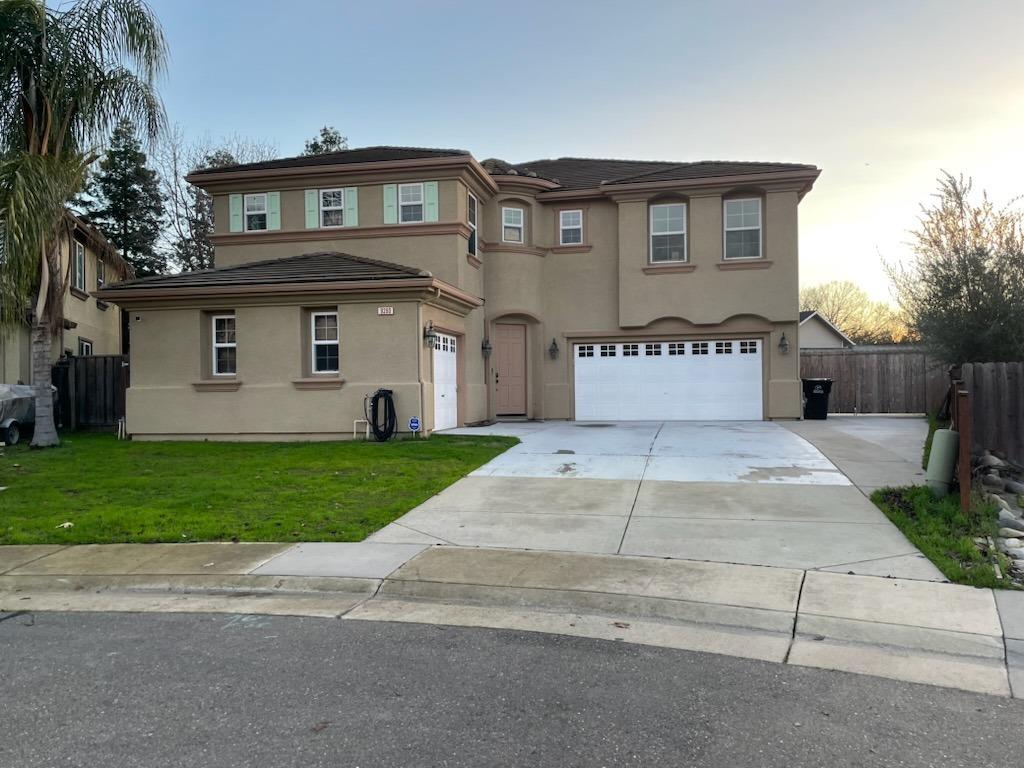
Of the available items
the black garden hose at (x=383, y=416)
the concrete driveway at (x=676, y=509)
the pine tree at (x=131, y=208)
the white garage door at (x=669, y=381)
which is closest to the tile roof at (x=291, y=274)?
the black garden hose at (x=383, y=416)

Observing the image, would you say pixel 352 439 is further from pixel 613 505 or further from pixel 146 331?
pixel 613 505

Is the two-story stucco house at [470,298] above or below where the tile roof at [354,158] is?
below

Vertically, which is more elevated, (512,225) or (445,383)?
(512,225)

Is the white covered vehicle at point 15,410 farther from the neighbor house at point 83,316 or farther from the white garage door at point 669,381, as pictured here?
A: the white garage door at point 669,381

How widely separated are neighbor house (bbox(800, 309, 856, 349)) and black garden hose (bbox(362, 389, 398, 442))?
28425mm

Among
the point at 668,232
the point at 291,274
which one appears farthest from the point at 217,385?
the point at 668,232

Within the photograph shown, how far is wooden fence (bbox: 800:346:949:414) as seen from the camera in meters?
21.9

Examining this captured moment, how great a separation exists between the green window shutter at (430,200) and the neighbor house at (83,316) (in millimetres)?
9087

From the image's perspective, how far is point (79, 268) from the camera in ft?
78.6

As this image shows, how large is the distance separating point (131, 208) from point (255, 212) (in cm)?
1766

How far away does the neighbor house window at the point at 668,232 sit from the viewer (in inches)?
778

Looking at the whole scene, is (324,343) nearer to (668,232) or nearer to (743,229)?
(668,232)

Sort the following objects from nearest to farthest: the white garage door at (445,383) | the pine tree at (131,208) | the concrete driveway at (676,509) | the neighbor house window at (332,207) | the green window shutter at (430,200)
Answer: the concrete driveway at (676,509), the white garage door at (445,383), the green window shutter at (430,200), the neighbor house window at (332,207), the pine tree at (131,208)

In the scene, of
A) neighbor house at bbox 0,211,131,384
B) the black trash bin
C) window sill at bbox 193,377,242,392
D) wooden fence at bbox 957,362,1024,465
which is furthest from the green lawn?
the black trash bin
